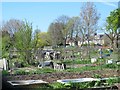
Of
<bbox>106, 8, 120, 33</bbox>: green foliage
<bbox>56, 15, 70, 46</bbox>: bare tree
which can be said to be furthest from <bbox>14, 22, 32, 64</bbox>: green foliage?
<bbox>56, 15, 70, 46</bbox>: bare tree

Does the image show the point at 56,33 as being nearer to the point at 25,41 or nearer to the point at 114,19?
the point at 114,19

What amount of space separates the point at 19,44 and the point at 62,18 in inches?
516

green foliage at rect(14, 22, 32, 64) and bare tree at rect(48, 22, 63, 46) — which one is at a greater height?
bare tree at rect(48, 22, 63, 46)

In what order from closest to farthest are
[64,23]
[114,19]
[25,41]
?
Result: [25,41]
[114,19]
[64,23]

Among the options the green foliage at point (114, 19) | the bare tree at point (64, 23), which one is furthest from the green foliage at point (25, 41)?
the bare tree at point (64, 23)

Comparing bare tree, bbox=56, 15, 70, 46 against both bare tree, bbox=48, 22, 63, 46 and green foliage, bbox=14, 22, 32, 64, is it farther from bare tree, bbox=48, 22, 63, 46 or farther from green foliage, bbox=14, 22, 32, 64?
green foliage, bbox=14, 22, 32, 64

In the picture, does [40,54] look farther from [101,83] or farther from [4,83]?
[4,83]

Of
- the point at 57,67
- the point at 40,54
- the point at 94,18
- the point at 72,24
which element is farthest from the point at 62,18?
the point at 57,67

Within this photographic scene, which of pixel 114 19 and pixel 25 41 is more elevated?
pixel 114 19

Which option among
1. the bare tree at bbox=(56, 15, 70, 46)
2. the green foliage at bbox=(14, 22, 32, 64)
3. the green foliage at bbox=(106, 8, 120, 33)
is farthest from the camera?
the bare tree at bbox=(56, 15, 70, 46)

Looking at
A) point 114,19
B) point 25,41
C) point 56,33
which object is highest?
point 56,33

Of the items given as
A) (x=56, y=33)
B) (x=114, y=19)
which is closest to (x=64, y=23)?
(x=56, y=33)

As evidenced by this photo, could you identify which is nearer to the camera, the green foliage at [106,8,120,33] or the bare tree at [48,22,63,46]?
the green foliage at [106,8,120,33]

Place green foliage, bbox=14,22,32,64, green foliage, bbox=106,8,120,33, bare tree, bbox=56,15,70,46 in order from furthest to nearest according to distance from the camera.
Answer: bare tree, bbox=56,15,70,46, green foliage, bbox=14,22,32,64, green foliage, bbox=106,8,120,33
